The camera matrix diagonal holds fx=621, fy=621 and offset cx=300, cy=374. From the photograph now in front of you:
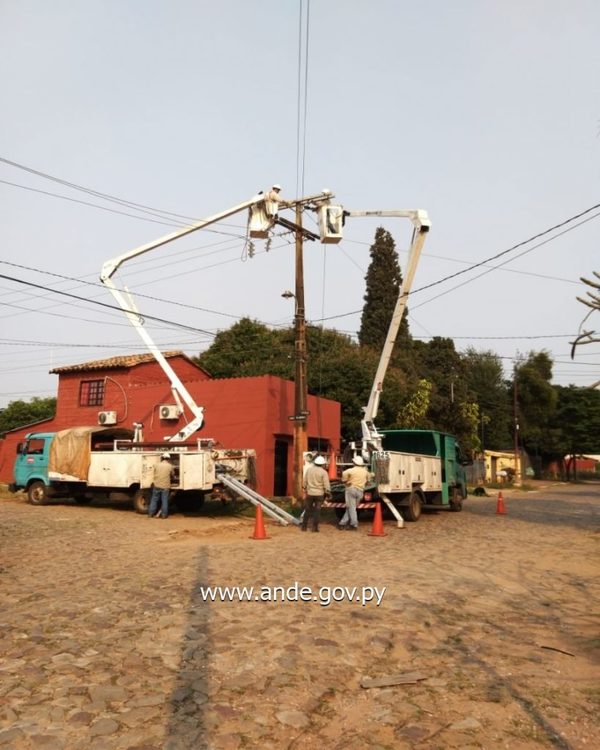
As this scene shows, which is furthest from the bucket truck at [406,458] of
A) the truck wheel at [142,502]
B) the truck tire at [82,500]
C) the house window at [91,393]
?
the house window at [91,393]

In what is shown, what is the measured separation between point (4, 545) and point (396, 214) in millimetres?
13202

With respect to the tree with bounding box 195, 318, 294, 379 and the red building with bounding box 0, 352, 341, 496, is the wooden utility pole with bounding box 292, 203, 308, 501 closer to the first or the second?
the red building with bounding box 0, 352, 341, 496

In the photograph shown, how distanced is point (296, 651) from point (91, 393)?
2684cm

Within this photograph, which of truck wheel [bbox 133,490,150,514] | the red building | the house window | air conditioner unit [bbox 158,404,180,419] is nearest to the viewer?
truck wheel [bbox 133,490,150,514]

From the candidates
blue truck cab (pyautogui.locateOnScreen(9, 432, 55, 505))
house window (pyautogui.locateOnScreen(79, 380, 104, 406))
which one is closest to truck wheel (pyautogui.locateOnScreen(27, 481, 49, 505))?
blue truck cab (pyautogui.locateOnScreen(9, 432, 55, 505))

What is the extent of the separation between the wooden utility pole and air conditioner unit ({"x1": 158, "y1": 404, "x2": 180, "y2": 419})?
829 cm

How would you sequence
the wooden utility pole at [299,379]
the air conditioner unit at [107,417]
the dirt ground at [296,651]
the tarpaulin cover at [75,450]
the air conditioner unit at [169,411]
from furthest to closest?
1. the air conditioner unit at [107,417]
2. the air conditioner unit at [169,411]
3. the tarpaulin cover at [75,450]
4. the wooden utility pole at [299,379]
5. the dirt ground at [296,651]

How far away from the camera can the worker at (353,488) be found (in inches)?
564

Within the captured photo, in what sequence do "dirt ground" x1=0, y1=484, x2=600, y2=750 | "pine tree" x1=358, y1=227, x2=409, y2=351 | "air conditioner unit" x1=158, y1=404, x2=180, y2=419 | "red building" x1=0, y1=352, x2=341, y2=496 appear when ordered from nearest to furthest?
1. "dirt ground" x1=0, y1=484, x2=600, y2=750
2. "red building" x1=0, y1=352, x2=341, y2=496
3. "air conditioner unit" x1=158, y1=404, x2=180, y2=419
4. "pine tree" x1=358, y1=227, x2=409, y2=351

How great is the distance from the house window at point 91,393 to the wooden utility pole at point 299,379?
14.8m

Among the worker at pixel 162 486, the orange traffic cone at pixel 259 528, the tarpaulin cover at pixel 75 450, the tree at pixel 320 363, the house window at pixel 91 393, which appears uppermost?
the tree at pixel 320 363

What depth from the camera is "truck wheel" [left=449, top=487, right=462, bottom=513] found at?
66.2ft

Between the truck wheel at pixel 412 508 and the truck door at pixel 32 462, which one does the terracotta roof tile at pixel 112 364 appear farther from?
the truck wheel at pixel 412 508

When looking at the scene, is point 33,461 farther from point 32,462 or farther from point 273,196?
point 273,196
